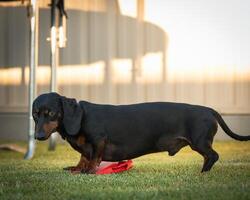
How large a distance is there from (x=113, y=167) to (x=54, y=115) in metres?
0.61

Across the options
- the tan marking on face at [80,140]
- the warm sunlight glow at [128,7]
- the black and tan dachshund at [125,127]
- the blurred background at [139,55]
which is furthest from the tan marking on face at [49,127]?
the warm sunlight glow at [128,7]

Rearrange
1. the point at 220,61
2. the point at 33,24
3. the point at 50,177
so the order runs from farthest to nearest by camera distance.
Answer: the point at 220,61
the point at 33,24
the point at 50,177

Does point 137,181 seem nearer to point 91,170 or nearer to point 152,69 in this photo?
point 91,170

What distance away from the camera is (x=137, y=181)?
406 centimetres

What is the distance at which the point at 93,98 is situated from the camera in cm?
793

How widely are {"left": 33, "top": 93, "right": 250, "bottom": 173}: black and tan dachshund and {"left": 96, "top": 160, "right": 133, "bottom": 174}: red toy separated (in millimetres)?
86

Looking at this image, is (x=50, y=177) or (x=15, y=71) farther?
(x=15, y=71)

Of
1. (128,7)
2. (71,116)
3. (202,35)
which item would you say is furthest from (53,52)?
(71,116)

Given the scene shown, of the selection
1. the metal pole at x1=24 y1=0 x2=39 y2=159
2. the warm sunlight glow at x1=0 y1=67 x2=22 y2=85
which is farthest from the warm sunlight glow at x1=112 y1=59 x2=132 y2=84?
the metal pole at x1=24 y1=0 x2=39 y2=159

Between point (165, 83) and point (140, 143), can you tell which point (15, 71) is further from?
point (140, 143)

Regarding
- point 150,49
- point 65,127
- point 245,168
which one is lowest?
point 245,168

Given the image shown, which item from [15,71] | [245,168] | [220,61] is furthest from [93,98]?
[245,168]

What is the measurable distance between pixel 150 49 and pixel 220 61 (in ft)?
2.61

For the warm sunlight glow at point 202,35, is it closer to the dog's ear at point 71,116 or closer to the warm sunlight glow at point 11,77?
the warm sunlight glow at point 11,77
